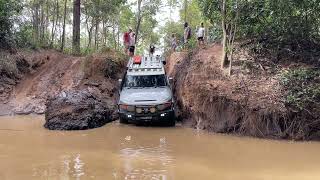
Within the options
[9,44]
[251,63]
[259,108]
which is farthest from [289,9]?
[9,44]

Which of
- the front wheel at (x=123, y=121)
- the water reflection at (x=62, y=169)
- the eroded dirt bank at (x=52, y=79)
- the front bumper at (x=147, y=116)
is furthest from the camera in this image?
the eroded dirt bank at (x=52, y=79)

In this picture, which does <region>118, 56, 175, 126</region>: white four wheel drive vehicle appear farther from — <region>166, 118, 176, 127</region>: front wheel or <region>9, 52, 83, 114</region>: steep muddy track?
<region>9, 52, 83, 114</region>: steep muddy track

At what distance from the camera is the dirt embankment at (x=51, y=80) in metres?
18.5

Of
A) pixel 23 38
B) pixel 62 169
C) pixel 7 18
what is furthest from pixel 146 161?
pixel 23 38

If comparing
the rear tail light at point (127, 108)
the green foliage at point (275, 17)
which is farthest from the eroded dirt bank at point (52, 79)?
the green foliage at point (275, 17)

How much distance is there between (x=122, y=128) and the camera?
50.0 feet

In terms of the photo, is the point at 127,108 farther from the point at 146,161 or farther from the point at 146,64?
the point at 146,161

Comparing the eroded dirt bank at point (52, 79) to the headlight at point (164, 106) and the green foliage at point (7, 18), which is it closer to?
the green foliage at point (7, 18)

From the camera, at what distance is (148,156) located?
11.0m

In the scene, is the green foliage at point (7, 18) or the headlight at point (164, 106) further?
the green foliage at point (7, 18)

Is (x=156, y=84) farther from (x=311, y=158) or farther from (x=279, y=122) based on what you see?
(x=311, y=158)

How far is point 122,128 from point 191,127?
2.30 m

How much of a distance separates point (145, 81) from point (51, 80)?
5.71 m

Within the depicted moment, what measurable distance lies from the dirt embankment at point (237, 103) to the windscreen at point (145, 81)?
0.87 meters
